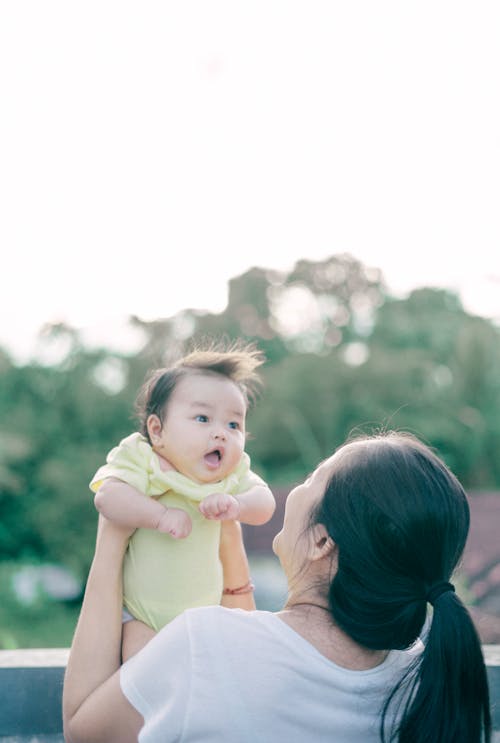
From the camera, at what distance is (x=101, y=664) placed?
1.52 m

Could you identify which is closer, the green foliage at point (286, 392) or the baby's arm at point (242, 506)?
the baby's arm at point (242, 506)

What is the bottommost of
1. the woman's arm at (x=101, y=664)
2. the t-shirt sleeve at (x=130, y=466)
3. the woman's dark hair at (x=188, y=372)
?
the woman's arm at (x=101, y=664)

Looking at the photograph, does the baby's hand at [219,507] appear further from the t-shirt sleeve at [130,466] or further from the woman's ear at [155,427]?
the woman's ear at [155,427]

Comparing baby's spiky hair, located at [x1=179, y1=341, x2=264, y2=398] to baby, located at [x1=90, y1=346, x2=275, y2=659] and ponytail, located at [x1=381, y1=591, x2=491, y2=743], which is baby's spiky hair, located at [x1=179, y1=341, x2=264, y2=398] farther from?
ponytail, located at [x1=381, y1=591, x2=491, y2=743]

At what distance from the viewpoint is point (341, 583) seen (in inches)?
54.5

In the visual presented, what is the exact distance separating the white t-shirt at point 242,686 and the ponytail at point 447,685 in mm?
71

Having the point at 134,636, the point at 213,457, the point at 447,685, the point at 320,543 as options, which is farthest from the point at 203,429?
the point at 447,685

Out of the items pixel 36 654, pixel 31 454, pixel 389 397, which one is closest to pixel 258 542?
pixel 31 454

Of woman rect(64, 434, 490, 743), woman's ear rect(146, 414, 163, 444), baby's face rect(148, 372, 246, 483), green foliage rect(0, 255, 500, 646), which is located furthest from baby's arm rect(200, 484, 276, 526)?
green foliage rect(0, 255, 500, 646)

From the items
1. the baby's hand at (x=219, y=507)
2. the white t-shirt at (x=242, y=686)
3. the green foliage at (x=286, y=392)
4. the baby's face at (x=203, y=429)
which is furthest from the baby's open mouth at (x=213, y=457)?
the green foliage at (x=286, y=392)

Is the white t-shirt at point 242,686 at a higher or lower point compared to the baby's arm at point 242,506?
lower

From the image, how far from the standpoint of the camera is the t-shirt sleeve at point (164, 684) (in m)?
1.26

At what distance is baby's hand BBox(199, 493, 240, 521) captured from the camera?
1823mm

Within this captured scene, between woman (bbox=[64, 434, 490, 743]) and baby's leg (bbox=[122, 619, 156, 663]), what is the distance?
181 millimetres
